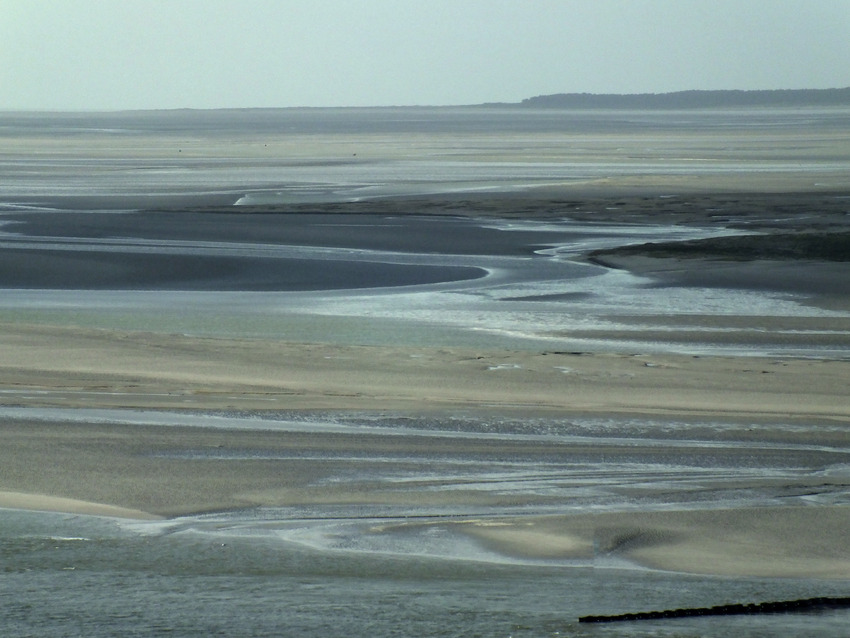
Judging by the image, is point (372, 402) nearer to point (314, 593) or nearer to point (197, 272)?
point (314, 593)

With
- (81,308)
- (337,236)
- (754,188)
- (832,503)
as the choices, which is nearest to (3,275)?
(81,308)

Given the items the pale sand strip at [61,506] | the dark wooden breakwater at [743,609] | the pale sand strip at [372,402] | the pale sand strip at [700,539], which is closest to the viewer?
the dark wooden breakwater at [743,609]

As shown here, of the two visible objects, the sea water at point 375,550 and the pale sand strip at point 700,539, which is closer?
the sea water at point 375,550

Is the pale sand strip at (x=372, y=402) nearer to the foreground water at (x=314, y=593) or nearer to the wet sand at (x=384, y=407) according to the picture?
the wet sand at (x=384, y=407)

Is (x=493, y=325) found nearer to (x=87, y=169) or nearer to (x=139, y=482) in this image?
(x=139, y=482)

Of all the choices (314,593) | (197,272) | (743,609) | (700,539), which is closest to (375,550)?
(314,593)

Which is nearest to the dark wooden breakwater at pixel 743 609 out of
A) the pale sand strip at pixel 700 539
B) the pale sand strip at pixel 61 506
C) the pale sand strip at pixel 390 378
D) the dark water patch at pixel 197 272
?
the pale sand strip at pixel 700 539

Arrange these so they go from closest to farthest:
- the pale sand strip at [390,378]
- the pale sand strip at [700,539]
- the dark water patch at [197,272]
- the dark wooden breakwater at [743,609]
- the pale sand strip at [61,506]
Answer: the dark wooden breakwater at [743,609] < the pale sand strip at [700,539] < the pale sand strip at [61,506] < the pale sand strip at [390,378] < the dark water patch at [197,272]
